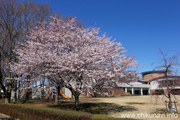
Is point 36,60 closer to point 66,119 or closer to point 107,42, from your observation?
point 66,119

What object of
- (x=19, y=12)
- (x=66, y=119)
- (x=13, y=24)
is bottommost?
(x=66, y=119)

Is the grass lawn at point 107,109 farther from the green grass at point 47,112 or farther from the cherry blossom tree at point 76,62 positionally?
the cherry blossom tree at point 76,62

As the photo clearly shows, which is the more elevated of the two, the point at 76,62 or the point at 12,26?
the point at 12,26

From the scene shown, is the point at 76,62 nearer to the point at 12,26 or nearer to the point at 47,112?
the point at 47,112

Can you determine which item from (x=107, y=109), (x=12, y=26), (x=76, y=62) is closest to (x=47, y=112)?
(x=76, y=62)

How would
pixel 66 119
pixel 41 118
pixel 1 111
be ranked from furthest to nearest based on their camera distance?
pixel 1 111 → pixel 41 118 → pixel 66 119

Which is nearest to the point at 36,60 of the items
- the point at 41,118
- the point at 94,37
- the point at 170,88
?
the point at 41,118

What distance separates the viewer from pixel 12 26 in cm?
2139

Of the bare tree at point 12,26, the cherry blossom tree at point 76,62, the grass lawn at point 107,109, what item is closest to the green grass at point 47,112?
the grass lawn at point 107,109

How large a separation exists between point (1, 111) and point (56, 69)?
8.44m

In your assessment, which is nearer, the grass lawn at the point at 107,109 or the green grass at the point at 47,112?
the green grass at the point at 47,112

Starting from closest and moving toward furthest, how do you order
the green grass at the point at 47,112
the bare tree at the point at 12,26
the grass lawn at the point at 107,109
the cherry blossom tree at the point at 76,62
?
the green grass at the point at 47,112 → the grass lawn at the point at 107,109 → the cherry blossom tree at the point at 76,62 → the bare tree at the point at 12,26

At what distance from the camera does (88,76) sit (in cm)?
1171

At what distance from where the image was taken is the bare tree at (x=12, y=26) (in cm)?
2089
